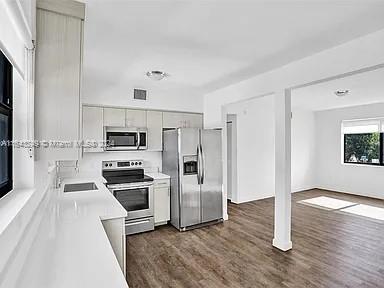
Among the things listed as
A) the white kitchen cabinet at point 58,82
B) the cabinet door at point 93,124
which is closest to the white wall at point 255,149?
the cabinet door at point 93,124

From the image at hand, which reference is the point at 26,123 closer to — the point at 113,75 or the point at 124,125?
the point at 113,75

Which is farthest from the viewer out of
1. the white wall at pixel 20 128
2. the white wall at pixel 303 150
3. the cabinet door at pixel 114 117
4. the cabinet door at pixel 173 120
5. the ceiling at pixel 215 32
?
the white wall at pixel 303 150

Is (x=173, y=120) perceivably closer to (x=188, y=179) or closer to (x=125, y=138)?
(x=125, y=138)

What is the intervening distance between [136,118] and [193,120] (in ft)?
3.90

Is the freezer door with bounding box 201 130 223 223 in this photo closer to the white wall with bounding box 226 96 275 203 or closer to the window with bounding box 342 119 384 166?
the white wall with bounding box 226 96 275 203

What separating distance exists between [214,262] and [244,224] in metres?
1.51

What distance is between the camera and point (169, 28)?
2111 mm

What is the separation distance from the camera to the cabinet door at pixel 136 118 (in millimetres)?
4000

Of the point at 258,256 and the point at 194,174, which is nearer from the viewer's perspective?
the point at 258,256

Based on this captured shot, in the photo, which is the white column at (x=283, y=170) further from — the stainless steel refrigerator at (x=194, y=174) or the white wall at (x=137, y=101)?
the white wall at (x=137, y=101)

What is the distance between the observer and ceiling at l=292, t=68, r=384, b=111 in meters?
3.66

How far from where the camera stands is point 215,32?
7.16 feet

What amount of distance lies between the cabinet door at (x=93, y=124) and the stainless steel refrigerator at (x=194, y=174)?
1.14 metres

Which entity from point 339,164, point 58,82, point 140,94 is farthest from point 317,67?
point 339,164
